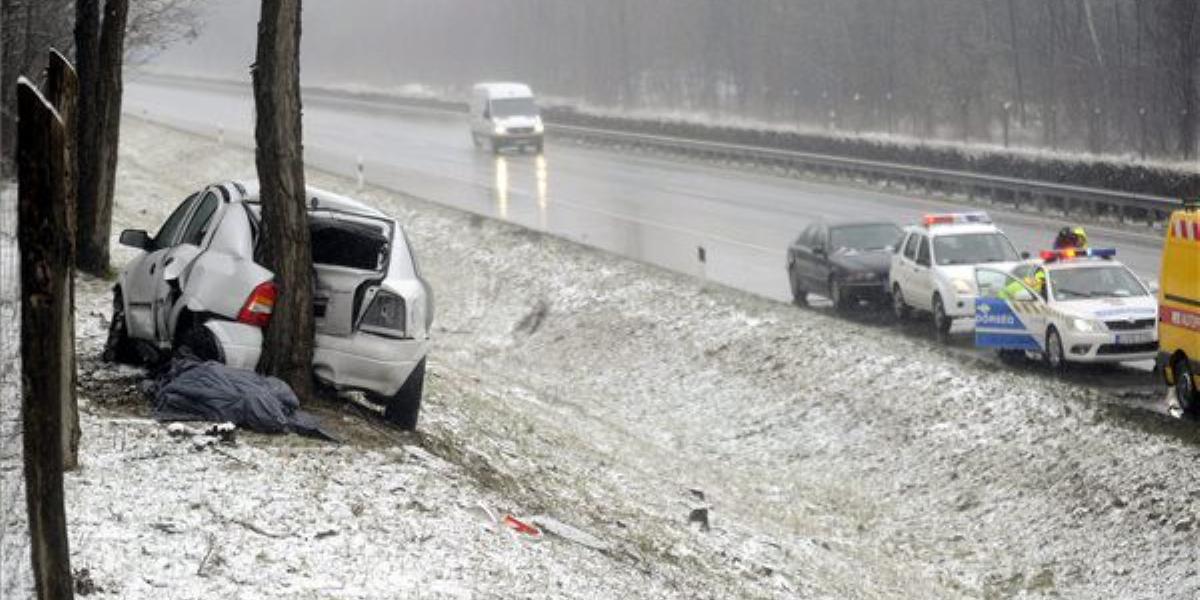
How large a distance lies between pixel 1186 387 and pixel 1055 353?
12.5 ft

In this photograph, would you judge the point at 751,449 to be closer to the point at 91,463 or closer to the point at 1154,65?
the point at 91,463

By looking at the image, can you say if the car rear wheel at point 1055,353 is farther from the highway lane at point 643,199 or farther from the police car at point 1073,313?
the highway lane at point 643,199

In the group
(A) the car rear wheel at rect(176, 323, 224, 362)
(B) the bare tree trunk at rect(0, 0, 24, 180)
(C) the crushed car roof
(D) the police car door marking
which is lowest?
(D) the police car door marking

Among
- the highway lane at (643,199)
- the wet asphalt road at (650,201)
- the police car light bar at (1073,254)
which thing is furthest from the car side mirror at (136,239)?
the highway lane at (643,199)

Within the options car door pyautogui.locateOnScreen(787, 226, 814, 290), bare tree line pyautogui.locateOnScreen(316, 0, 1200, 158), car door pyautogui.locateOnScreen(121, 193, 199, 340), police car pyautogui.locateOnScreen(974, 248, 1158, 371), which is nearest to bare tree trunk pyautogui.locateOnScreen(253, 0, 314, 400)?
car door pyautogui.locateOnScreen(121, 193, 199, 340)

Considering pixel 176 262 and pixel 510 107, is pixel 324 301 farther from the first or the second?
pixel 510 107

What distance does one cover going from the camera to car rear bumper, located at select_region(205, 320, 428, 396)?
13.1 m

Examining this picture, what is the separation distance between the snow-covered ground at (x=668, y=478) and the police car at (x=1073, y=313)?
93 centimetres

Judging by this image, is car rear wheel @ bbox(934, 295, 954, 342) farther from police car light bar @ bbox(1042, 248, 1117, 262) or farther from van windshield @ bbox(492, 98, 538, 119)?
van windshield @ bbox(492, 98, 538, 119)

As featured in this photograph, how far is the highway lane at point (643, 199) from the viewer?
3631 cm

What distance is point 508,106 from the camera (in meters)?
63.2

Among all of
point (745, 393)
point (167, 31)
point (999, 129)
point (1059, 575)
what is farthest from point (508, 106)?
point (1059, 575)

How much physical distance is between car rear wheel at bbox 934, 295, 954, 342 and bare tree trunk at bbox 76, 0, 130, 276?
1155 centimetres

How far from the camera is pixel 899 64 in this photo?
256ft
